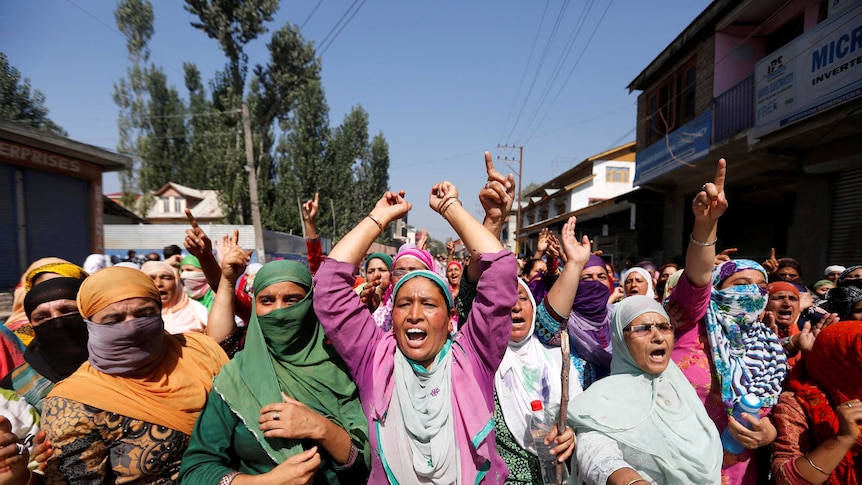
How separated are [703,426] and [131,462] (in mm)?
2183

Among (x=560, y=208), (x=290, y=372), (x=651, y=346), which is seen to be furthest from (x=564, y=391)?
(x=560, y=208)

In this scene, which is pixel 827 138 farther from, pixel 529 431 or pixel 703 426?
pixel 529 431

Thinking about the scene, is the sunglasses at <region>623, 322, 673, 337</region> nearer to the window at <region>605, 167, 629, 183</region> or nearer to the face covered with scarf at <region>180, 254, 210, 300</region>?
the face covered with scarf at <region>180, 254, 210, 300</region>

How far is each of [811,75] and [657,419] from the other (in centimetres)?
690

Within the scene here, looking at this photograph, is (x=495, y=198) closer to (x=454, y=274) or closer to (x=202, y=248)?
(x=202, y=248)

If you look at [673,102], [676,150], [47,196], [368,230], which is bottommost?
[368,230]

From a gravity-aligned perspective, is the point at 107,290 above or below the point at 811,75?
below

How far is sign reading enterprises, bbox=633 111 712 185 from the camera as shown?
8805 millimetres

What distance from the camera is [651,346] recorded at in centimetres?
182

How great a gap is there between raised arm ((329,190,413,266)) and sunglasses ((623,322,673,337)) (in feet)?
3.66

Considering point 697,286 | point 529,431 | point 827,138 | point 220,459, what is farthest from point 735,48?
point 220,459

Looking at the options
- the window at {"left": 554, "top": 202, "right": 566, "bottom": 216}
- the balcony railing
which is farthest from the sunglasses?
the window at {"left": 554, "top": 202, "right": 566, "bottom": 216}

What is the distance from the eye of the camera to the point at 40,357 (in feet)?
5.96

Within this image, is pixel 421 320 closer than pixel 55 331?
Yes
